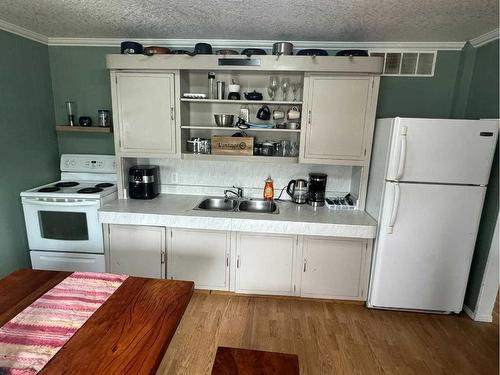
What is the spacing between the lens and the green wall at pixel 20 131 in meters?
2.48

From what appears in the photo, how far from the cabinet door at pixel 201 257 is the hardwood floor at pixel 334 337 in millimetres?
196

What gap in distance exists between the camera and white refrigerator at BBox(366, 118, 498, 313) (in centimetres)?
215

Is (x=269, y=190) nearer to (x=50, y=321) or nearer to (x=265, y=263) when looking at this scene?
(x=265, y=263)

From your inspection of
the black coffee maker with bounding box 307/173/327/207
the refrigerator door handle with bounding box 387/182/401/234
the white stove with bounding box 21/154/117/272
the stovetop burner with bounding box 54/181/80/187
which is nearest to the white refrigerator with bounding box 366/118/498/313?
the refrigerator door handle with bounding box 387/182/401/234

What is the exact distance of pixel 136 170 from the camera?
2771 mm

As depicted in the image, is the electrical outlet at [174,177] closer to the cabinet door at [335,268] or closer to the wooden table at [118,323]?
the cabinet door at [335,268]

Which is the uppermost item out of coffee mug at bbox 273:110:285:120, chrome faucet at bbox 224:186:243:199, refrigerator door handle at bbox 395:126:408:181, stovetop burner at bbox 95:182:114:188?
coffee mug at bbox 273:110:285:120

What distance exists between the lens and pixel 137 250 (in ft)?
8.41

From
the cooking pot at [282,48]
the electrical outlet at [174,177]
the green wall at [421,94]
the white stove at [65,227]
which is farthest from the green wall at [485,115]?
the white stove at [65,227]

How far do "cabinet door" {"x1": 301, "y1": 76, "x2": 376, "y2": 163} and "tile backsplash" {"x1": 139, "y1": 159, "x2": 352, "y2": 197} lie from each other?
403mm

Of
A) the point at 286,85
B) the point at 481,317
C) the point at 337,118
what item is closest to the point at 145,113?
the point at 286,85

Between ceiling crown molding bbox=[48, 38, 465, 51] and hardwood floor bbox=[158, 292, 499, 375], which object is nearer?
hardwood floor bbox=[158, 292, 499, 375]

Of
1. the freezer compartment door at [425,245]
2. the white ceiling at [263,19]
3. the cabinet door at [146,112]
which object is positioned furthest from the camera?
the cabinet door at [146,112]

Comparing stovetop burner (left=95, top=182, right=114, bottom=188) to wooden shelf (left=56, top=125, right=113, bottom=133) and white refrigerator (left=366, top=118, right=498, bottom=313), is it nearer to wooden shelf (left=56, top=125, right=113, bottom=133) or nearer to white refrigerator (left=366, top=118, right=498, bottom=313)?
wooden shelf (left=56, top=125, right=113, bottom=133)
